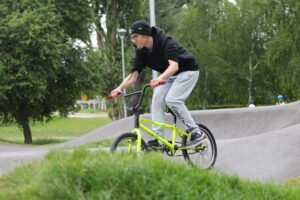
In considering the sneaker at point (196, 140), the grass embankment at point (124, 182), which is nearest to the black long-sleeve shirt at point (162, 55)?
the sneaker at point (196, 140)

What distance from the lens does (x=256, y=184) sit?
4289 mm

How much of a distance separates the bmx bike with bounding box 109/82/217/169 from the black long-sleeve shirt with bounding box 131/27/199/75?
0.42 metres

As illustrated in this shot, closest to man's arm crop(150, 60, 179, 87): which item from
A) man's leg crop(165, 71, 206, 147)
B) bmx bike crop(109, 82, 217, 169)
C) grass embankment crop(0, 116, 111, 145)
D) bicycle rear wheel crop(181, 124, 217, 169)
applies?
bmx bike crop(109, 82, 217, 169)

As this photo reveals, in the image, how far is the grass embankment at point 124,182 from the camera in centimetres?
319

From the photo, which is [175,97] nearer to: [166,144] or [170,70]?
→ [170,70]

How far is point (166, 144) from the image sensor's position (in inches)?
210

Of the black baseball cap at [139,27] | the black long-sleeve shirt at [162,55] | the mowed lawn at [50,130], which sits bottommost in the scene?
the mowed lawn at [50,130]

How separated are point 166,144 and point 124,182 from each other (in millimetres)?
2123

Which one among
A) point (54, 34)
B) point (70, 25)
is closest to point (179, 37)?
point (70, 25)

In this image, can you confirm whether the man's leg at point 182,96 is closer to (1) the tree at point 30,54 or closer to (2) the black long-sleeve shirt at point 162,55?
(2) the black long-sleeve shirt at point 162,55

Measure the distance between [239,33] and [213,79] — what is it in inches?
199

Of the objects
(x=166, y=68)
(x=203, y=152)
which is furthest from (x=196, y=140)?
(x=166, y=68)

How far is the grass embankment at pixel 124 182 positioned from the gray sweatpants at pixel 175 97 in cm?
141

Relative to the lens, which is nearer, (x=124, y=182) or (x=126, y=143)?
(x=124, y=182)
